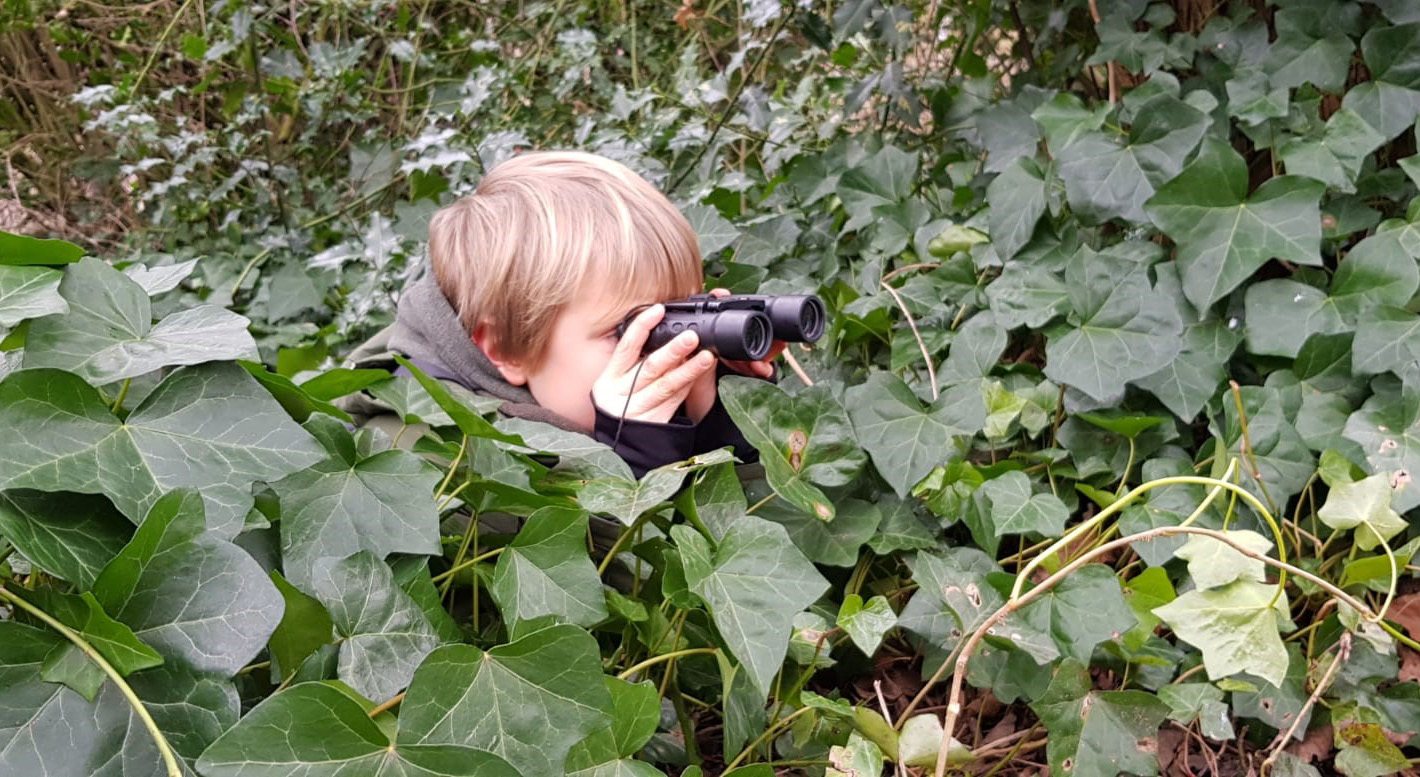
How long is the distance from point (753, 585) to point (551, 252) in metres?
0.72

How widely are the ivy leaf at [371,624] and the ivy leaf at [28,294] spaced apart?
0.83ft

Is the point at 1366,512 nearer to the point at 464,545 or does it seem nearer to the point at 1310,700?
the point at 1310,700

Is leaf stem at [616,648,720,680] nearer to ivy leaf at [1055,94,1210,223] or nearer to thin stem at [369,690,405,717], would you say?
thin stem at [369,690,405,717]

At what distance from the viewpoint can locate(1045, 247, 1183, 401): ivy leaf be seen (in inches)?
48.5

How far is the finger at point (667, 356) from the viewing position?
3.89 ft

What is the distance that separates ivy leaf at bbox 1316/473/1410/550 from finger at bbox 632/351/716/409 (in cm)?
68

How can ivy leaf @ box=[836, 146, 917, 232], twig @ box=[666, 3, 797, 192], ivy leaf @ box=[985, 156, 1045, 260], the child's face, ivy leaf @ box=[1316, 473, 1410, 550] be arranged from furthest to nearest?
twig @ box=[666, 3, 797, 192] → ivy leaf @ box=[836, 146, 917, 232] → ivy leaf @ box=[985, 156, 1045, 260] → the child's face → ivy leaf @ box=[1316, 473, 1410, 550]

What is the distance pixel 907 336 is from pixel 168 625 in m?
1.08

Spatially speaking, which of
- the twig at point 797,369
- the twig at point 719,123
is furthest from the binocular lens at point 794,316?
the twig at point 719,123

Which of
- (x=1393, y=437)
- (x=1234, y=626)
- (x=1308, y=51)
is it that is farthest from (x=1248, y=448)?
(x=1308, y=51)

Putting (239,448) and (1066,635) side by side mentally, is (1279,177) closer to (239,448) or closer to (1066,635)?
(1066,635)

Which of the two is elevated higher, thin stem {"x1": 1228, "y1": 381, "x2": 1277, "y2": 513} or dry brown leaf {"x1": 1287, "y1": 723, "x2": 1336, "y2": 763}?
thin stem {"x1": 1228, "y1": 381, "x2": 1277, "y2": 513}

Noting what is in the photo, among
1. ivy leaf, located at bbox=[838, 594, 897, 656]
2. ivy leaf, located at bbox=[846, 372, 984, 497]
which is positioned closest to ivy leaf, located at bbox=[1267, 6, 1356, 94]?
ivy leaf, located at bbox=[846, 372, 984, 497]

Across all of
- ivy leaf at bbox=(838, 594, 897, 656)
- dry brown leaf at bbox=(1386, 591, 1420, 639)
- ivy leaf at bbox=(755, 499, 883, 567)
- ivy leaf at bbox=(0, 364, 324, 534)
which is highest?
ivy leaf at bbox=(0, 364, 324, 534)
